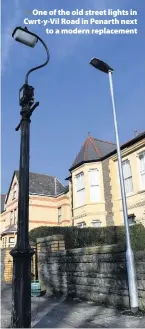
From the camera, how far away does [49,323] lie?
6.02 m

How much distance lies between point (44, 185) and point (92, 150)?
1369 centimetres

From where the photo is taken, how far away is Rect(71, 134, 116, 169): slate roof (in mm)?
22256

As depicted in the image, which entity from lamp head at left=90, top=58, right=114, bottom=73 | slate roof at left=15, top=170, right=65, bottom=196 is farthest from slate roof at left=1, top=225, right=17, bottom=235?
lamp head at left=90, top=58, right=114, bottom=73

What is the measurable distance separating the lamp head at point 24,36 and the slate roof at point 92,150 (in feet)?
56.4

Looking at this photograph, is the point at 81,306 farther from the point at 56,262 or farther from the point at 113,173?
the point at 113,173

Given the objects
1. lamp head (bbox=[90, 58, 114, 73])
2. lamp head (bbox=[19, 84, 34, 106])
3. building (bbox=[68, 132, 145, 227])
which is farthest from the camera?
building (bbox=[68, 132, 145, 227])

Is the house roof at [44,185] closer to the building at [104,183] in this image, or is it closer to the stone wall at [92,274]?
the building at [104,183]

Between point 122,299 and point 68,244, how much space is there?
7554 mm

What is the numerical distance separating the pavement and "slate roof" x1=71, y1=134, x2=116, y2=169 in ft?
47.4

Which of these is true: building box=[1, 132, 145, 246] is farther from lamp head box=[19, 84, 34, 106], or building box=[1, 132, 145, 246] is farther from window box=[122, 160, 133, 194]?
lamp head box=[19, 84, 34, 106]

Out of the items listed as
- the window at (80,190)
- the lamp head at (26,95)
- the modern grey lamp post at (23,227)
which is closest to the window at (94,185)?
the window at (80,190)

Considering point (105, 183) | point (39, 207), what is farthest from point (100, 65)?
point (39, 207)

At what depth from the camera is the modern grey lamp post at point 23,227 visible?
361 cm

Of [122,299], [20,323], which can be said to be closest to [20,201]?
[20,323]
